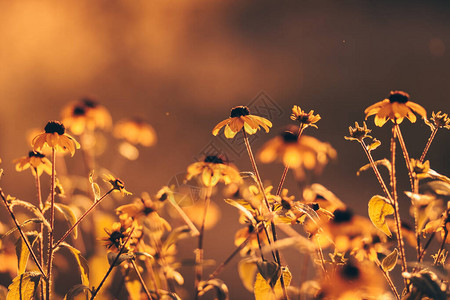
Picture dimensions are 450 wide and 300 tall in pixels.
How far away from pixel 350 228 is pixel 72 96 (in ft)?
5.58

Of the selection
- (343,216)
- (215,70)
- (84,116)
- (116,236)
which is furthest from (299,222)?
(215,70)

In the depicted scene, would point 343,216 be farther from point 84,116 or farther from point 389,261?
point 84,116

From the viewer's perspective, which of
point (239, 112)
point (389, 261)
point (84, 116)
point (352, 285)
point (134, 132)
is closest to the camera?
point (352, 285)

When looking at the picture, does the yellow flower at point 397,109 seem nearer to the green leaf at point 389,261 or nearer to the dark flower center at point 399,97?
the dark flower center at point 399,97

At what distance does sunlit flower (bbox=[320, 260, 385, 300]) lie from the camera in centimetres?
44

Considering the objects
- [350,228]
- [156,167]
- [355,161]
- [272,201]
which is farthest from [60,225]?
[350,228]

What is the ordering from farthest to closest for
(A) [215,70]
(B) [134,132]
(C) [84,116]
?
(A) [215,70] < (B) [134,132] < (C) [84,116]

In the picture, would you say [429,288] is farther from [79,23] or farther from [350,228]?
[79,23]

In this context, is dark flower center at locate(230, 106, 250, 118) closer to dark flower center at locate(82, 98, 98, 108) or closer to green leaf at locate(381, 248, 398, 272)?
green leaf at locate(381, 248, 398, 272)

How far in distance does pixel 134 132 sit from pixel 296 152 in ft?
2.82

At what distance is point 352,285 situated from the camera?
17.4 inches

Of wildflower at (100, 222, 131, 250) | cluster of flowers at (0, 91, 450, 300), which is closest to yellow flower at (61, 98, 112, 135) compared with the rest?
cluster of flowers at (0, 91, 450, 300)

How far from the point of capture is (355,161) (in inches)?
66.1

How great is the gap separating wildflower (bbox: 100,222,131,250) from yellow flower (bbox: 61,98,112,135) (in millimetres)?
533
